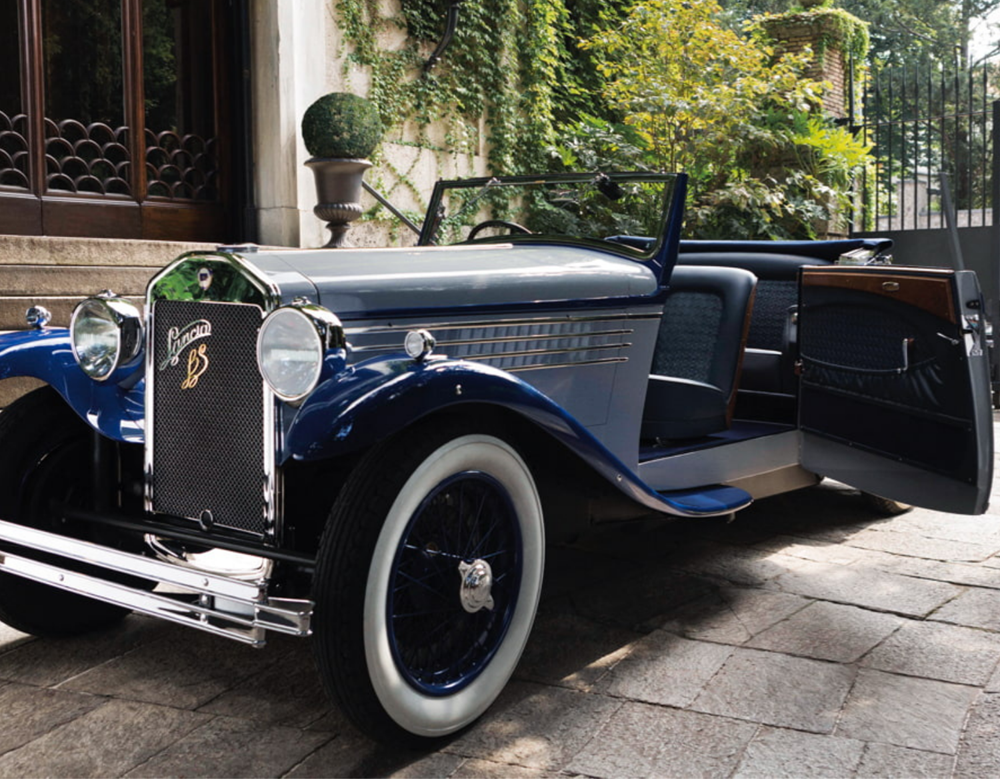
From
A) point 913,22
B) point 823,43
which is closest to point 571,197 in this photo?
point 823,43

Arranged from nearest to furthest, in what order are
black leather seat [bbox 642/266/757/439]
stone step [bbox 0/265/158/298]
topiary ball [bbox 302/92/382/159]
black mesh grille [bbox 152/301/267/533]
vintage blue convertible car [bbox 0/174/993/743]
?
1. vintage blue convertible car [bbox 0/174/993/743]
2. black mesh grille [bbox 152/301/267/533]
3. black leather seat [bbox 642/266/757/439]
4. stone step [bbox 0/265/158/298]
5. topiary ball [bbox 302/92/382/159]

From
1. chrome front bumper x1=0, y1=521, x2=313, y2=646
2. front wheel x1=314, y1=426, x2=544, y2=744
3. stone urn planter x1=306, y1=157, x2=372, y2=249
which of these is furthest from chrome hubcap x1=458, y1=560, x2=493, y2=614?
stone urn planter x1=306, y1=157, x2=372, y2=249

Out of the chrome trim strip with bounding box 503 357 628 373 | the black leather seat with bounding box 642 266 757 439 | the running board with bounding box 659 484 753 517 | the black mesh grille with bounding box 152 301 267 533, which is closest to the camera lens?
the black mesh grille with bounding box 152 301 267 533

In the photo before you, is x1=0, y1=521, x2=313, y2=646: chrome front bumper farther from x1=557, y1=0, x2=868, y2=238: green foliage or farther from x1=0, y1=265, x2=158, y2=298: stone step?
x1=557, y1=0, x2=868, y2=238: green foliage

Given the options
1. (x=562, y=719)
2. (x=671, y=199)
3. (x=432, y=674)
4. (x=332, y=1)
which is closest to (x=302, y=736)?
(x=432, y=674)

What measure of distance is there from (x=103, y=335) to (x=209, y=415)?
479 mm

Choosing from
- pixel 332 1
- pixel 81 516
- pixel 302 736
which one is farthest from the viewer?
pixel 332 1

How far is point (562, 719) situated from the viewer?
2.25 meters

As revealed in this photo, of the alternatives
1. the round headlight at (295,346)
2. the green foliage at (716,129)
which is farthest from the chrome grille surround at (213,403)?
the green foliage at (716,129)

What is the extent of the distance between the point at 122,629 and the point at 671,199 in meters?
2.16

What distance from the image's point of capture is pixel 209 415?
2330mm

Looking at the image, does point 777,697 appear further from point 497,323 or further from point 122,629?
point 122,629

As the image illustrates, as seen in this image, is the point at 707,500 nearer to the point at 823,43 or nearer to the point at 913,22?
the point at 823,43

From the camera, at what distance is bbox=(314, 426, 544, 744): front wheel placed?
75.6 inches
